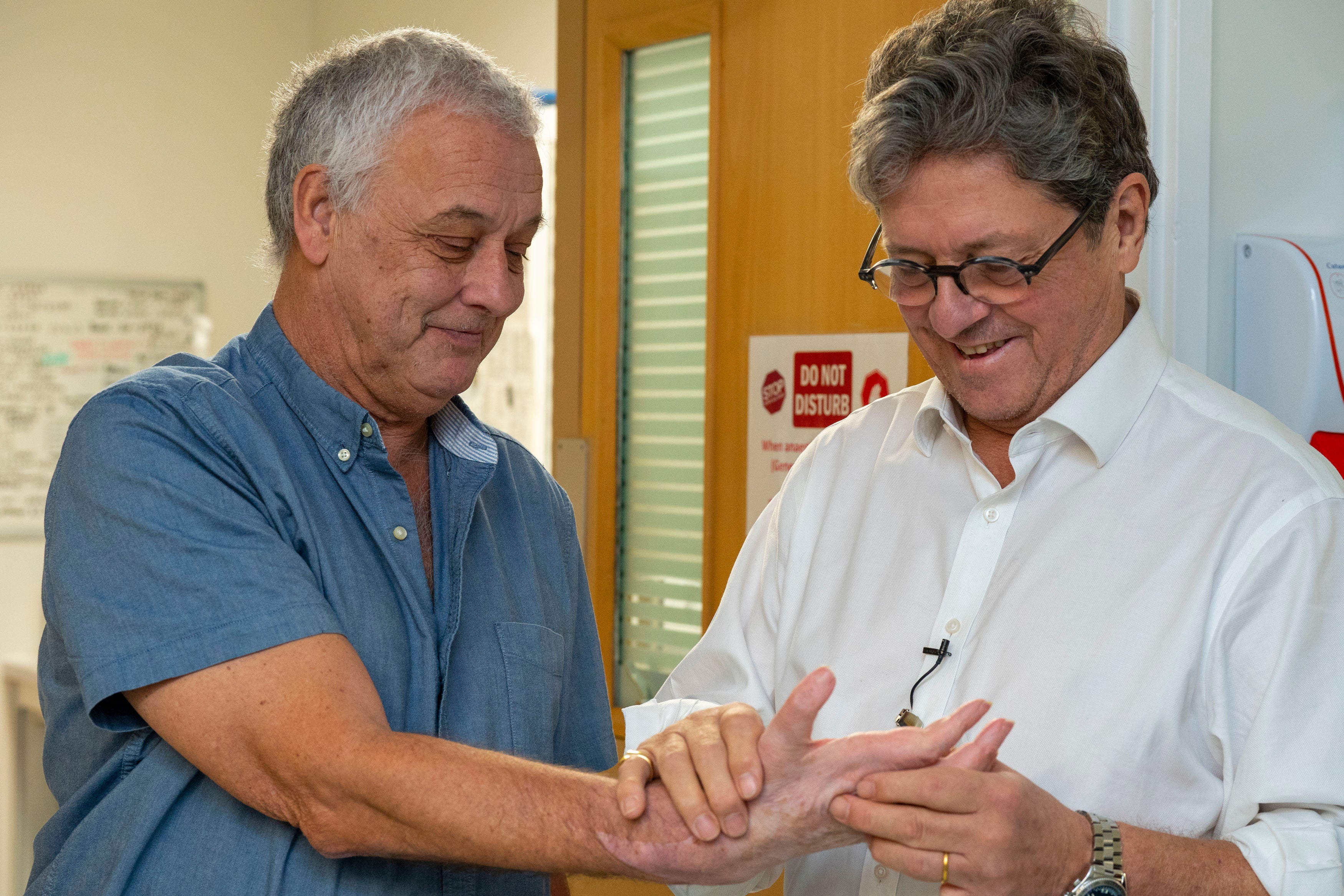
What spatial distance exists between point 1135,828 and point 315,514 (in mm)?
840

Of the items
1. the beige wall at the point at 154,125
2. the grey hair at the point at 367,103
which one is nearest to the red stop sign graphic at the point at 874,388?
the grey hair at the point at 367,103

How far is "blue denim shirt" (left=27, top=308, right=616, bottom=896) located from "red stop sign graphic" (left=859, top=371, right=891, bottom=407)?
0.71 metres

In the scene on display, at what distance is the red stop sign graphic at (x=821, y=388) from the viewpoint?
6.44 feet

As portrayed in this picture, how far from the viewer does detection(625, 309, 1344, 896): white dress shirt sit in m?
1.04

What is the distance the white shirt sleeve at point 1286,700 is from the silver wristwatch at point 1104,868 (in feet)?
0.35

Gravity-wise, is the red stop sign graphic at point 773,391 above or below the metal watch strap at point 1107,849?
above

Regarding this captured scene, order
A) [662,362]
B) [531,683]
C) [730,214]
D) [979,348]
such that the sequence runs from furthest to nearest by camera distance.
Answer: [662,362]
[730,214]
[531,683]
[979,348]

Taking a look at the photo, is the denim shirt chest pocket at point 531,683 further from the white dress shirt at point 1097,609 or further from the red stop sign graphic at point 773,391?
the red stop sign graphic at point 773,391

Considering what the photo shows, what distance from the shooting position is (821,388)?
6.55 feet

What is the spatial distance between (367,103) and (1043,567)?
0.86 meters

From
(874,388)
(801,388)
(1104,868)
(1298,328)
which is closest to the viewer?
(1104,868)

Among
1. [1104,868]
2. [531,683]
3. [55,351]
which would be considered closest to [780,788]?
[1104,868]

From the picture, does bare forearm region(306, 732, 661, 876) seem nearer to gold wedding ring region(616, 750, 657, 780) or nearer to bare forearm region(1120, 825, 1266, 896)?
gold wedding ring region(616, 750, 657, 780)

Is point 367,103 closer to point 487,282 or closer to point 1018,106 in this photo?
point 487,282
